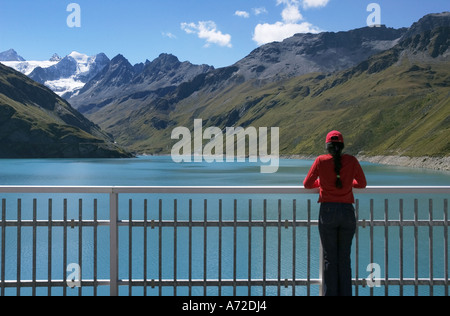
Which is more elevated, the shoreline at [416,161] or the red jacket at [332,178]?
the shoreline at [416,161]

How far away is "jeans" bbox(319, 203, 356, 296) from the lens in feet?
22.9

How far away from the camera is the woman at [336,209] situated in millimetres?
7000

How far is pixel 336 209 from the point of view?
6980 mm

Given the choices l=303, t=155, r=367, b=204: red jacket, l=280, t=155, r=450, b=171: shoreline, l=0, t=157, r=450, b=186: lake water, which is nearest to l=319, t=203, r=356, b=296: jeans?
l=303, t=155, r=367, b=204: red jacket

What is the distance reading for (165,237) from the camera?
32.2 m

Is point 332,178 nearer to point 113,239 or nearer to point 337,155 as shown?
point 337,155

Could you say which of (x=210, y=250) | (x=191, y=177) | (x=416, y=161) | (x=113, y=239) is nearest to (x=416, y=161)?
(x=416, y=161)

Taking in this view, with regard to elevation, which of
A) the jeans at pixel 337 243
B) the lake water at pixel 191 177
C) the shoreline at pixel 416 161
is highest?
the shoreline at pixel 416 161

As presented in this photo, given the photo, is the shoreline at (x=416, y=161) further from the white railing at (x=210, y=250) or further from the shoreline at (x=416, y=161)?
the white railing at (x=210, y=250)

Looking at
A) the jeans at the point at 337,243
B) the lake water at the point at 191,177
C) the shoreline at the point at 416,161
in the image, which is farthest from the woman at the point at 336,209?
the shoreline at the point at 416,161

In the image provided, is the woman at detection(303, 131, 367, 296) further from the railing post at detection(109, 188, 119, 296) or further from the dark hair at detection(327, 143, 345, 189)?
the railing post at detection(109, 188, 119, 296)
